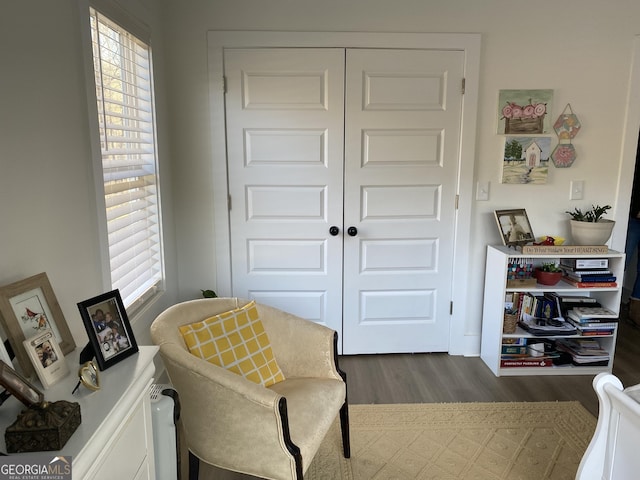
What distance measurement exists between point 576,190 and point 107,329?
2930 millimetres

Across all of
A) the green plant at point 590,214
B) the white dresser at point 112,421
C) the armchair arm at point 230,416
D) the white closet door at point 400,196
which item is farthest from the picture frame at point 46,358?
the green plant at point 590,214

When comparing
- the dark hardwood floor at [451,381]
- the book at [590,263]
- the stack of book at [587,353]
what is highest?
the book at [590,263]

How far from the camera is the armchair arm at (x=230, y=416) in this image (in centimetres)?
160

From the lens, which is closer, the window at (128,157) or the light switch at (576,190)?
the window at (128,157)

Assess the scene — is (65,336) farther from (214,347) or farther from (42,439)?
(214,347)

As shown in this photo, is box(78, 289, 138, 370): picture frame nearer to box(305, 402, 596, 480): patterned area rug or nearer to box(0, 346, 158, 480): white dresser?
box(0, 346, 158, 480): white dresser

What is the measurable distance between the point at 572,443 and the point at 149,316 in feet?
7.16

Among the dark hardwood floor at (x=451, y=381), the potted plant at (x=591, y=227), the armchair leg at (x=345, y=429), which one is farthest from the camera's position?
the potted plant at (x=591, y=227)

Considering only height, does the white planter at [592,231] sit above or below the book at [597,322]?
above

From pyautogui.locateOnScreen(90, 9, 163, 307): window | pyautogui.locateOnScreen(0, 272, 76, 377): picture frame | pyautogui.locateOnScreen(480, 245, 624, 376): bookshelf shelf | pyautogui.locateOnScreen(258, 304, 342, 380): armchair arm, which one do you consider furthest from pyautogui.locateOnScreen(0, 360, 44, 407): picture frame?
pyautogui.locateOnScreen(480, 245, 624, 376): bookshelf shelf

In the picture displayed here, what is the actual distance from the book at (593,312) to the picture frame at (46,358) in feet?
9.41

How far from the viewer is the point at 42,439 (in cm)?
92

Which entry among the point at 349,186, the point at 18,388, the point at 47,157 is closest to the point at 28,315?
the point at 18,388

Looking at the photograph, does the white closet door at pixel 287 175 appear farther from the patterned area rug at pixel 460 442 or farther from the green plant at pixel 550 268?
the green plant at pixel 550 268
